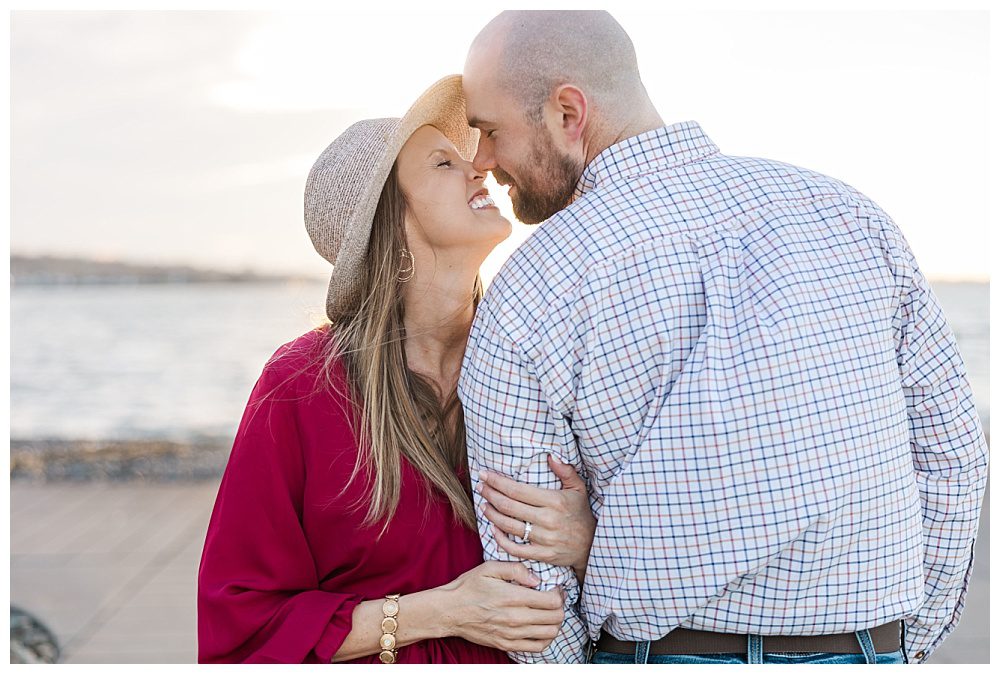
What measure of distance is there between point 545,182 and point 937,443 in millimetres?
930

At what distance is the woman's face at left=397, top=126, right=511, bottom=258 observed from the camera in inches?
82.7

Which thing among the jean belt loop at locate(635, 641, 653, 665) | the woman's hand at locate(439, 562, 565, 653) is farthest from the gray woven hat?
the jean belt loop at locate(635, 641, 653, 665)

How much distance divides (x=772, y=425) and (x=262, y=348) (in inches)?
944

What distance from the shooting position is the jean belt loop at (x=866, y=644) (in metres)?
1.62

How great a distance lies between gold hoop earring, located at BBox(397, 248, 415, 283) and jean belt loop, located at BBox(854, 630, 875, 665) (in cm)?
121

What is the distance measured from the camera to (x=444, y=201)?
6.89 feet

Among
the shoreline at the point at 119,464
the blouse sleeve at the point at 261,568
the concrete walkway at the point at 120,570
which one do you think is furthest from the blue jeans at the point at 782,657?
the shoreline at the point at 119,464

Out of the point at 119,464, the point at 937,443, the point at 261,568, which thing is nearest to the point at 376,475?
the point at 261,568

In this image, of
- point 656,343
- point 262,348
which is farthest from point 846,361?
point 262,348

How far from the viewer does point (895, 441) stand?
5.17 ft

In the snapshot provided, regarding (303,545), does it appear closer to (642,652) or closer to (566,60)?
(642,652)

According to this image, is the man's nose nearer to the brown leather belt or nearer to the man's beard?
the man's beard

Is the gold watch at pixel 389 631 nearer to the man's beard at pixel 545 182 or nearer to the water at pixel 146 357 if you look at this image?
the man's beard at pixel 545 182

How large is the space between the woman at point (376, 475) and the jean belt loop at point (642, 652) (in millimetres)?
167
